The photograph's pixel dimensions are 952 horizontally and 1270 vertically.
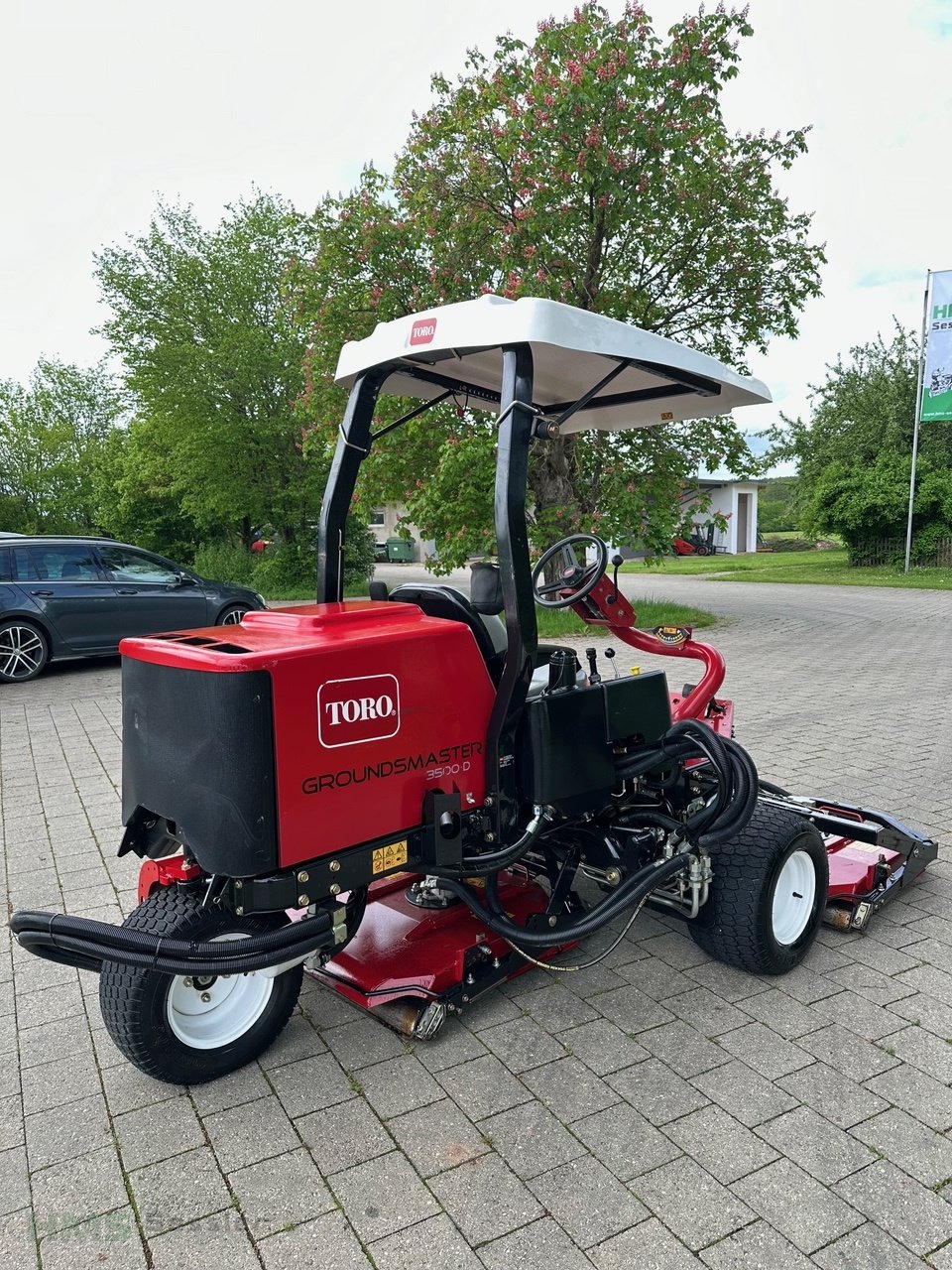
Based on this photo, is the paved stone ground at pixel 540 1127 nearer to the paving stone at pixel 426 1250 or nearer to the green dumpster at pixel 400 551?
Answer: the paving stone at pixel 426 1250

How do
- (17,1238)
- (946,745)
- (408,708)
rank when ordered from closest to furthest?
(17,1238), (408,708), (946,745)

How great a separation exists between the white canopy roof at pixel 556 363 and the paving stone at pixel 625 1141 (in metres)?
2.18

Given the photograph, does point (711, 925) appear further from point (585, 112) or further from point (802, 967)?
point (585, 112)

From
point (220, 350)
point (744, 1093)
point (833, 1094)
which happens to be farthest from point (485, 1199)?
point (220, 350)

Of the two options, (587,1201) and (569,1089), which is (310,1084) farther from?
(587,1201)

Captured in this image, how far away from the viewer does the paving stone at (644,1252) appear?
2.00m

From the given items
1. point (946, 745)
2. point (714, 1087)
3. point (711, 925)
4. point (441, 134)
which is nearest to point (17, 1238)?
point (714, 1087)

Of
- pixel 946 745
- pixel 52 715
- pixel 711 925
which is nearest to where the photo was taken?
pixel 711 925

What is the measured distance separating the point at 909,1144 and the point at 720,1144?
20.1 inches

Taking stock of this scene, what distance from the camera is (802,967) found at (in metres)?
3.32

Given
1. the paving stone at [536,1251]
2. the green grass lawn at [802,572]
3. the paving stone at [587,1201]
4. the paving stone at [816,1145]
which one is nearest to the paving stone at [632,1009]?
the paving stone at [816,1145]

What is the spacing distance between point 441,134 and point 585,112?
199cm

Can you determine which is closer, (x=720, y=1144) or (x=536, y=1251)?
(x=536, y=1251)

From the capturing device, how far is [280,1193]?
2230 mm
